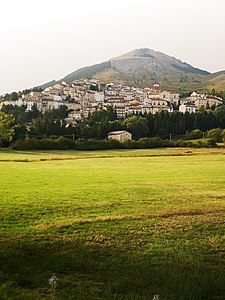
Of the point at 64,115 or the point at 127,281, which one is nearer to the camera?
the point at 127,281

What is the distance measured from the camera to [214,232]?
16.3 metres

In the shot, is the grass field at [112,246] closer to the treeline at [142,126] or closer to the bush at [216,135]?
the treeline at [142,126]

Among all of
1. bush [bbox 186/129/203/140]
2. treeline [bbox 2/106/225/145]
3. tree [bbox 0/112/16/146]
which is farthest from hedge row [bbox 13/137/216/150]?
bush [bbox 186/129/203/140]

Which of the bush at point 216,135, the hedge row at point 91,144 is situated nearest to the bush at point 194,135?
the bush at point 216,135

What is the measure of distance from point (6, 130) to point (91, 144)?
19032 millimetres

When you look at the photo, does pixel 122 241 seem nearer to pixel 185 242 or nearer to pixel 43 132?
pixel 185 242

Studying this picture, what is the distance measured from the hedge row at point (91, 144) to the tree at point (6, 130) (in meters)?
2.43

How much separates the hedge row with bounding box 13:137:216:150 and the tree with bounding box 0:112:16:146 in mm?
2431

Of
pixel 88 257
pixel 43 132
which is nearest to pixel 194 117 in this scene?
pixel 43 132

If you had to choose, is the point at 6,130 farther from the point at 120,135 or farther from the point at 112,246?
the point at 112,246

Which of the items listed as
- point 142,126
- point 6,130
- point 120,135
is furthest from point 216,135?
point 6,130

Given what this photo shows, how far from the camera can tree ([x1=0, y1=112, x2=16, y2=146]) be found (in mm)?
98375

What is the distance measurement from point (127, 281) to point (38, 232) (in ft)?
17.2

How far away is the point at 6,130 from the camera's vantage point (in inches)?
3905
